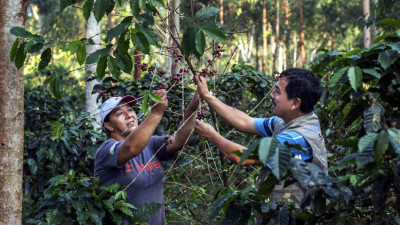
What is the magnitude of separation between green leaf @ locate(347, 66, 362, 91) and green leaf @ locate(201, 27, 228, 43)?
2.21 ft

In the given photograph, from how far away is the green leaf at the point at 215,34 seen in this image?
2.54 metres

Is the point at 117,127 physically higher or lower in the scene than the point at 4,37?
lower

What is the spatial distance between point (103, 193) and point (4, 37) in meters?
1.21

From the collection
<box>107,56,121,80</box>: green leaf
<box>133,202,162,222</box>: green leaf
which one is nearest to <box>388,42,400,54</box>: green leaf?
<box>107,56,121,80</box>: green leaf

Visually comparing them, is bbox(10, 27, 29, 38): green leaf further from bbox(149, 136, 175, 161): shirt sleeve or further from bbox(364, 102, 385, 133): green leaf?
bbox(364, 102, 385, 133): green leaf

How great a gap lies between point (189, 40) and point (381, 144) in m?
1.23

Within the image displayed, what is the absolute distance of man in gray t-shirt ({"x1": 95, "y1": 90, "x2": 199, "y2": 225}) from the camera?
114 inches

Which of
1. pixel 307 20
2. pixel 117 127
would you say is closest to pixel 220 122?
pixel 117 127

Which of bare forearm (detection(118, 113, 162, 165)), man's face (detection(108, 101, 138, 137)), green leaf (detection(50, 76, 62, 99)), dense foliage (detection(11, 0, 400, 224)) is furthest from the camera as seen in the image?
man's face (detection(108, 101, 138, 137))

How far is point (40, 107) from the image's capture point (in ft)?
20.9

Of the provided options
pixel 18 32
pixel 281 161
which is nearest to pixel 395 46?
pixel 281 161

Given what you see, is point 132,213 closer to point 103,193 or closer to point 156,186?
point 103,193

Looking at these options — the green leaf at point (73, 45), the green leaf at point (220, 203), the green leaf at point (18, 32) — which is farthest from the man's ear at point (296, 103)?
the green leaf at point (18, 32)

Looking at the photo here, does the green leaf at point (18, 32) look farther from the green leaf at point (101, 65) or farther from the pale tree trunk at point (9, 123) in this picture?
the green leaf at point (101, 65)
